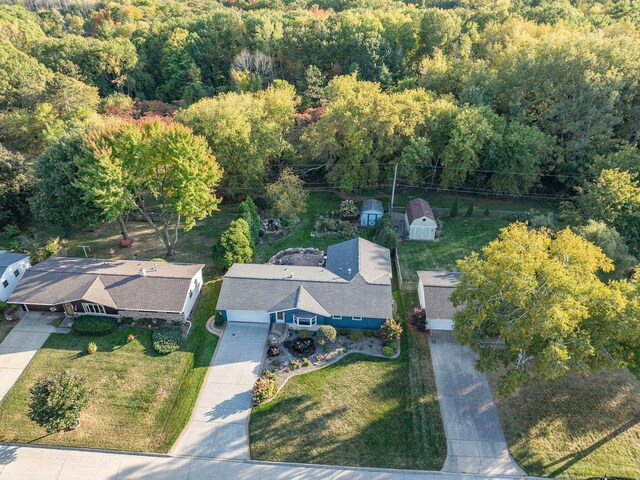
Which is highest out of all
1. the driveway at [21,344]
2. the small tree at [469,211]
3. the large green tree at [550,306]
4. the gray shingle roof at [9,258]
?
the large green tree at [550,306]

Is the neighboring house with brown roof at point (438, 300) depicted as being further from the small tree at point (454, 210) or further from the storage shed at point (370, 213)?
the small tree at point (454, 210)

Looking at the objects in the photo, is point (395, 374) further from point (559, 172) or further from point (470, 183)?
point (559, 172)

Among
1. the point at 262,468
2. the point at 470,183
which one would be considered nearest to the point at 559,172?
the point at 470,183

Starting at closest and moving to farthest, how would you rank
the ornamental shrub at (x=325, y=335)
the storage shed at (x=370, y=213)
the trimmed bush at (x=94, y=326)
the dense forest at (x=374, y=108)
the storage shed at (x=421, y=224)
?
the ornamental shrub at (x=325, y=335) → the trimmed bush at (x=94, y=326) → the dense forest at (x=374, y=108) → the storage shed at (x=421, y=224) → the storage shed at (x=370, y=213)

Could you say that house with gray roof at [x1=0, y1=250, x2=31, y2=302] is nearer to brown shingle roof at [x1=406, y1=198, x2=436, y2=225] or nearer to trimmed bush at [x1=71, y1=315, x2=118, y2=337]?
trimmed bush at [x1=71, y1=315, x2=118, y2=337]

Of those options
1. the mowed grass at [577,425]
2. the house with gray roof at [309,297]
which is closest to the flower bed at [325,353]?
the house with gray roof at [309,297]

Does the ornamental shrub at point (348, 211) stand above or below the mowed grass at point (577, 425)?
above

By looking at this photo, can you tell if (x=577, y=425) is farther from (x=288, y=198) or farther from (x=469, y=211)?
(x=288, y=198)
